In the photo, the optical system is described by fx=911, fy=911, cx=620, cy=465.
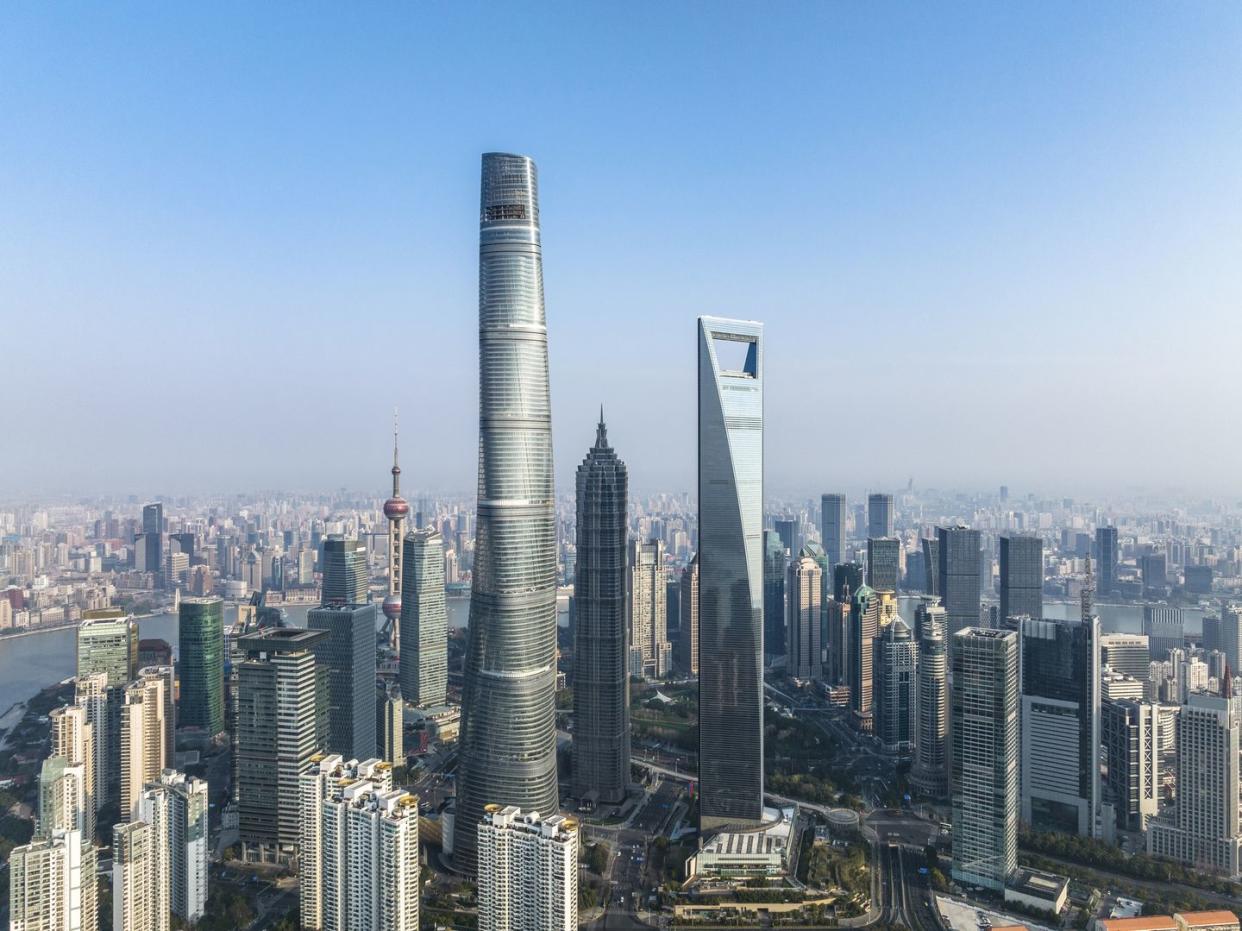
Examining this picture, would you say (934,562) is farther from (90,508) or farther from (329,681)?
(90,508)

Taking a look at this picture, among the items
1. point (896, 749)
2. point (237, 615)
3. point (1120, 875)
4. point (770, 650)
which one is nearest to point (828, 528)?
point (770, 650)

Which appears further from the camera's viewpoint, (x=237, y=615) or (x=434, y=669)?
(x=237, y=615)

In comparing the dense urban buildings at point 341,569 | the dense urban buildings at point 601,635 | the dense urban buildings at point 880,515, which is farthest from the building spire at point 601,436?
the dense urban buildings at point 880,515

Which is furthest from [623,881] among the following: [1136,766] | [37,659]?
[37,659]

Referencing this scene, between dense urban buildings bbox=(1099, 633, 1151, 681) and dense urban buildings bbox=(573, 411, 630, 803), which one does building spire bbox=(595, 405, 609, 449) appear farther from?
dense urban buildings bbox=(1099, 633, 1151, 681)

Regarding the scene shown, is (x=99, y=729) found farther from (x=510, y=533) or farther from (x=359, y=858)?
(x=510, y=533)

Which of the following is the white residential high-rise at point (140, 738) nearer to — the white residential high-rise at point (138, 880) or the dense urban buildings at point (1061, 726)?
the white residential high-rise at point (138, 880)
